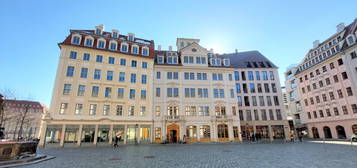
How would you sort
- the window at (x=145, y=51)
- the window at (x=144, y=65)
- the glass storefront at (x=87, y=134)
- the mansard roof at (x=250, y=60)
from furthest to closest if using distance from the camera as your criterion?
the mansard roof at (x=250, y=60), the window at (x=145, y=51), the window at (x=144, y=65), the glass storefront at (x=87, y=134)

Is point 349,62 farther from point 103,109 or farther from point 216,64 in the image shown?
point 103,109

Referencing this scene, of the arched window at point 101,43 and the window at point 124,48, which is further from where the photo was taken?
the window at point 124,48

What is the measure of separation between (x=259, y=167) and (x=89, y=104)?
25.6 meters

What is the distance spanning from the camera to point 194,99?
31766 millimetres

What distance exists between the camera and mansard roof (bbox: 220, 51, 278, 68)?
1607 inches

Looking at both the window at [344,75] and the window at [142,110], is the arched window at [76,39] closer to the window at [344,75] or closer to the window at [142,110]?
the window at [142,110]

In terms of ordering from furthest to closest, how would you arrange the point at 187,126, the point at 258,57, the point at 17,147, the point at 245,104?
the point at 258,57 → the point at 245,104 → the point at 187,126 → the point at 17,147

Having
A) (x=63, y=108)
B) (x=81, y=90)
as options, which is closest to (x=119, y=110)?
(x=81, y=90)

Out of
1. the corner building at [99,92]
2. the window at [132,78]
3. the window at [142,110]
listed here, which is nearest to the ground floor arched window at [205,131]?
the corner building at [99,92]

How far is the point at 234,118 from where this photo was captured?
105 ft

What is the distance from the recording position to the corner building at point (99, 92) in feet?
80.9

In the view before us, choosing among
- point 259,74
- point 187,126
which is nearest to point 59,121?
point 187,126

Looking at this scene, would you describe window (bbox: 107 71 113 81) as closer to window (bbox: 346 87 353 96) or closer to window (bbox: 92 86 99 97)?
window (bbox: 92 86 99 97)

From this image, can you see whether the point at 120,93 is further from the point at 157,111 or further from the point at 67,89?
the point at 67,89
